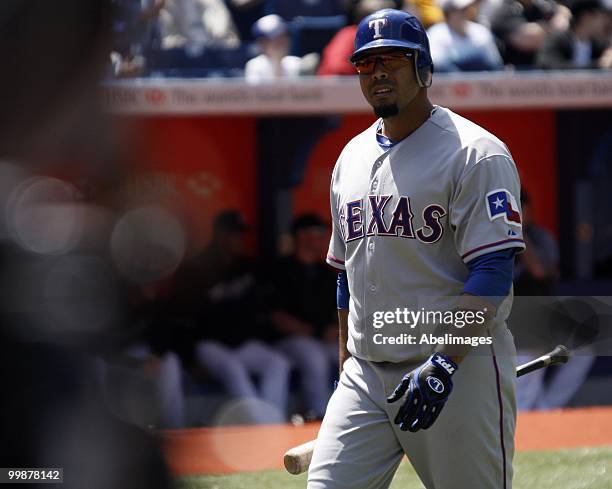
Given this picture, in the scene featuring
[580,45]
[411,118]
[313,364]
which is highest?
[411,118]

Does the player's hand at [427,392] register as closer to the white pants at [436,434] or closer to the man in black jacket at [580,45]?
the white pants at [436,434]

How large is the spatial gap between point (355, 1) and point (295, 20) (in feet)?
1.45

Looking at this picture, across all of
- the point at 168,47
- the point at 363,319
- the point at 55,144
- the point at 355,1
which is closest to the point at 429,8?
the point at 355,1

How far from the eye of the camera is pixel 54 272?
743mm

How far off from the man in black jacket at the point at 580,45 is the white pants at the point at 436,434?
5.11m

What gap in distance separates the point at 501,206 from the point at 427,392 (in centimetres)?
46

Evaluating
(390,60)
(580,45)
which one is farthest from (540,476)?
(580,45)

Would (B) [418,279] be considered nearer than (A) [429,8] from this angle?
Yes

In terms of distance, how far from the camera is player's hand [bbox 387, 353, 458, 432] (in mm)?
2293

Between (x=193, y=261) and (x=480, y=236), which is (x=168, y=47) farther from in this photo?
(x=480, y=236)

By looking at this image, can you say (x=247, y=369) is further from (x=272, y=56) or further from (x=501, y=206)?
(x=501, y=206)

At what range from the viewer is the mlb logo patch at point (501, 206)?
2428 mm

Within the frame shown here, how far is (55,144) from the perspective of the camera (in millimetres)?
758

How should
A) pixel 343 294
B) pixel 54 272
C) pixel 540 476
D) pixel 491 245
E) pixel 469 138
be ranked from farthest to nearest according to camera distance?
pixel 540 476
pixel 343 294
pixel 469 138
pixel 491 245
pixel 54 272
